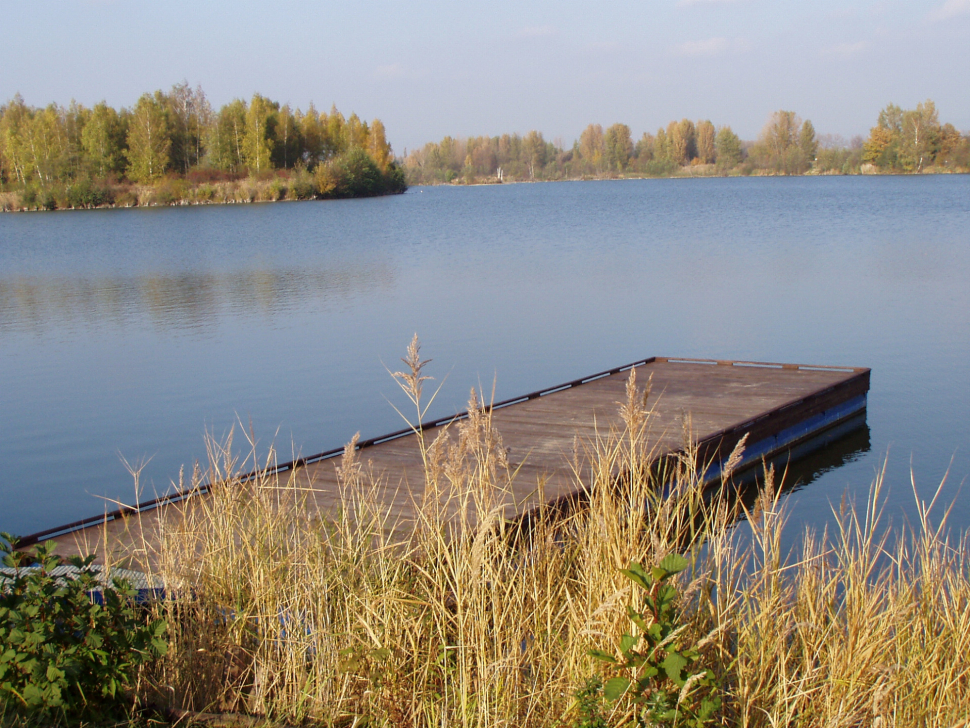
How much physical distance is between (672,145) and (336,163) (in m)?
65.7

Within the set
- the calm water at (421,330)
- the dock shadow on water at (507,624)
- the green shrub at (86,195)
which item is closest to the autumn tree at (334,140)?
the green shrub at (86,195)

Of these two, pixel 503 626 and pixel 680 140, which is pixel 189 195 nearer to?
pixel 503 626

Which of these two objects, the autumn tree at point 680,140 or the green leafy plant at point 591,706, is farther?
the autumn tree at point 680,140

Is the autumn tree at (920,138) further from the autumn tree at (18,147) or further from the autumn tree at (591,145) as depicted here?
the autumn tree at (18,147)

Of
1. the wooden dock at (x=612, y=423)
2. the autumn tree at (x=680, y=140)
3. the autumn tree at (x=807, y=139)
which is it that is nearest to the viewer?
the wooden dock at (x=612, y=423)

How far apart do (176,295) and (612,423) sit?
14.6 m

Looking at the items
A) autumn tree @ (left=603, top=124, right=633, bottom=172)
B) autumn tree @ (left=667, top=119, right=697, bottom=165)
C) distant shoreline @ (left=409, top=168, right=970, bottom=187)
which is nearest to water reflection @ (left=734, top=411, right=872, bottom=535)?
distant shoreline @ (left=409, top=168, right=970, bottom=187)

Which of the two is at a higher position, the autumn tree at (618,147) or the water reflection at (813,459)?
the autumn tree at (618,147)

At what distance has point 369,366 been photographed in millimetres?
11000

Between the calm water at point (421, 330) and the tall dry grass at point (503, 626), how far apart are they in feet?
9.53

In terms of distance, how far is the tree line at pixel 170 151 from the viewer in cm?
5581

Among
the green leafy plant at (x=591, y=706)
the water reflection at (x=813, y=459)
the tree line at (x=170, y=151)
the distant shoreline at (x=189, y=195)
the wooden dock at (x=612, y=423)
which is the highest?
the tree line at (x=170, y=151)

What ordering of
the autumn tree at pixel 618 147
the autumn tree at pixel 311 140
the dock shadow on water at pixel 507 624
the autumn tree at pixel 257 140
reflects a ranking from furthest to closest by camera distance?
the autumn tree at pixel 618 147 < the autumn tree at pixel 311 140 < the autumn tree at pixel 257 140 < the dock shadow on water at pixel 507 624

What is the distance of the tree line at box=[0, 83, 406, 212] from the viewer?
55812 mm
